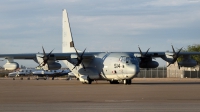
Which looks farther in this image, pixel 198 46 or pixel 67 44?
pixel 198 46

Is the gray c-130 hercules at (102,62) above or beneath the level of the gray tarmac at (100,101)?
above

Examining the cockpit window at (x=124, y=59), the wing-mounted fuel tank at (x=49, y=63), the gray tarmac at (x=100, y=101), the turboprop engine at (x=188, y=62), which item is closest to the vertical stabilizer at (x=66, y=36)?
the wing-mounted fuel tank at (x=49, y=63)

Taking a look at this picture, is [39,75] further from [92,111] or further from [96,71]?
[92,111]

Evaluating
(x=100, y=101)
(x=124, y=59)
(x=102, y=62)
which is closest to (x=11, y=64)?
(x=102, y=62)

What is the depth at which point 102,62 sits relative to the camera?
53094 mm

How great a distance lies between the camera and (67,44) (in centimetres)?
6109

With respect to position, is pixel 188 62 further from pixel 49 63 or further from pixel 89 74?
pixel 49 63

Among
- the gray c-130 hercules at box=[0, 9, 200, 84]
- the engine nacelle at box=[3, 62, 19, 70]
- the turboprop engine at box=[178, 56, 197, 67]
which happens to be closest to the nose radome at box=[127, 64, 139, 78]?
the gray c-130 hercules at box=[0, 9, 200, 84]

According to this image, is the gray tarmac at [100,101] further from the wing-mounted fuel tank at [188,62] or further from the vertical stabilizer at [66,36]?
the vertical stabilizer at [66,36]

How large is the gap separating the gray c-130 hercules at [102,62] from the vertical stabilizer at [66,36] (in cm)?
276

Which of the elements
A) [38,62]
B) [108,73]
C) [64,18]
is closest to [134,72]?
[108,73]

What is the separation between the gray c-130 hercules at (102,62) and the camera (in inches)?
1982

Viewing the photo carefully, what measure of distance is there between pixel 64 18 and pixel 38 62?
31.0 ft

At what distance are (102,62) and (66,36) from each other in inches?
386
